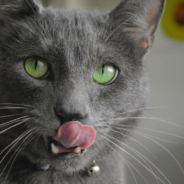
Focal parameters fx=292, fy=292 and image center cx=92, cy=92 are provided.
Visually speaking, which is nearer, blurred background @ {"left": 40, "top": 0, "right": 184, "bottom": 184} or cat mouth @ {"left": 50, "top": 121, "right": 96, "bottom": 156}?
cat mouth @ {"left": 50, "top": 121, "right": 96, "bottom": 156}

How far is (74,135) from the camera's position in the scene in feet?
2.46

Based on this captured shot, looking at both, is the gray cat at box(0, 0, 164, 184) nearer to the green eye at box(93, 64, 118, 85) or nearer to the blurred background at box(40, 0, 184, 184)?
the green eye at box(93, 64, 118, 85)

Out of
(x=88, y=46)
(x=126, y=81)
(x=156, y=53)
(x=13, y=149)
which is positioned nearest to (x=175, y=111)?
(x=156, y=53)

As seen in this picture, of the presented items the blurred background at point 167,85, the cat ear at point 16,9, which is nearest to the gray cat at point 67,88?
the cat ear at point 16,9

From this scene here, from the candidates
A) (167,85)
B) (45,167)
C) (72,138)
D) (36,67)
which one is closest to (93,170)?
(45,167)

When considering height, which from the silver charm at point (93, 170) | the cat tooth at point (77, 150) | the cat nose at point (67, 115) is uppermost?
the cat nose at point (67, 115)

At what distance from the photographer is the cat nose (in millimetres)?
778

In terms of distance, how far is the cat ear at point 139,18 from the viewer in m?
1.02

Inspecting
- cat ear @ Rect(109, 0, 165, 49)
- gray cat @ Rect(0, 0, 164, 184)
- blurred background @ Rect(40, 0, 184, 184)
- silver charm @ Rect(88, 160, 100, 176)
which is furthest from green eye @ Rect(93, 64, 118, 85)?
blurred background @ Rect(40, 0, 184, 184)

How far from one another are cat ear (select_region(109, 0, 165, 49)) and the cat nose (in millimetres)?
388

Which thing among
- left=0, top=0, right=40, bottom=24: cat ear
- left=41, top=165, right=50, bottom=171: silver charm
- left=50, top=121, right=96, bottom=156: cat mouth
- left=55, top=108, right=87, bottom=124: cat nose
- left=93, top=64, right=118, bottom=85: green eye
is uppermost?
left=0, top=0, right=40, bottom=24: cat ear

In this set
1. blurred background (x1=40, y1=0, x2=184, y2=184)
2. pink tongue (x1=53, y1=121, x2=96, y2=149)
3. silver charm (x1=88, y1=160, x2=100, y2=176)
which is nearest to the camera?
pink tongue (x1=53, y1=121, x2=96, y2=149)

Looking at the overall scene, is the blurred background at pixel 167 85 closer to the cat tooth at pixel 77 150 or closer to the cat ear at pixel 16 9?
the cat tooth at pixel 77 150

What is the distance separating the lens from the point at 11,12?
3.24 ft
